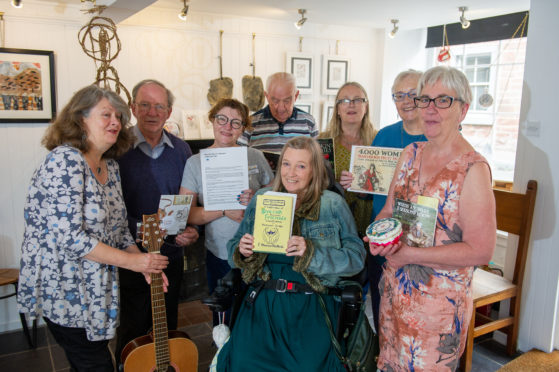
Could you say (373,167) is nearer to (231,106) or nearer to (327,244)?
(327,244)

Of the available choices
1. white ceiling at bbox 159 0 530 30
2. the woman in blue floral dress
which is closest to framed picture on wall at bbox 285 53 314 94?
white ceiling at bbox 159 0 530 30

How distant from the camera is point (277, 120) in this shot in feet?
10.6

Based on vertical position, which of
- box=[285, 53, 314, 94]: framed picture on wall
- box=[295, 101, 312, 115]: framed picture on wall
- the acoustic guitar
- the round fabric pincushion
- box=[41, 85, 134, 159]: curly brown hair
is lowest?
the acoustic guitar

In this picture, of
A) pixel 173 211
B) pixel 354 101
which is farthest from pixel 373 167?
pixel 173 211

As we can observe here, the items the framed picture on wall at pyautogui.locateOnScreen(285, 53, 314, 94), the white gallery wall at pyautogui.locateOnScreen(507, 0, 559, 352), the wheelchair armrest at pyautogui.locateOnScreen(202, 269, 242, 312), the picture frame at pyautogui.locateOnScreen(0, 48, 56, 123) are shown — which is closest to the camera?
the wheelchair armrest at pyautogui.locateOnScreen(202, 269, 242, 312)

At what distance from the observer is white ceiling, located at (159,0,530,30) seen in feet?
13.0

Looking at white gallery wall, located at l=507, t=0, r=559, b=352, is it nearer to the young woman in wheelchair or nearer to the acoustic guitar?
the young woman in wheelchair

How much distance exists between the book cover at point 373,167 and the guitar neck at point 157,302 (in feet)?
3.78

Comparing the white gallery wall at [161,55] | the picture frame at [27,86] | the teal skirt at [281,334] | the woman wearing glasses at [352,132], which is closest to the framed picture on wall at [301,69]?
the white gallery wall at [161,55]

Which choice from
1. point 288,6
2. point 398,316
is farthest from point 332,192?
point 288,6

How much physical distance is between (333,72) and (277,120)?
8.10 feet

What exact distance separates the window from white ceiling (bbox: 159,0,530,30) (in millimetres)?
658

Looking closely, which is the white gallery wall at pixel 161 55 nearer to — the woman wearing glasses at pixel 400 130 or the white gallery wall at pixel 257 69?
the white gallery wall at pixel 257 69

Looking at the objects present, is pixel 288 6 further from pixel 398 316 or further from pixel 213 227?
pixel 398 316
